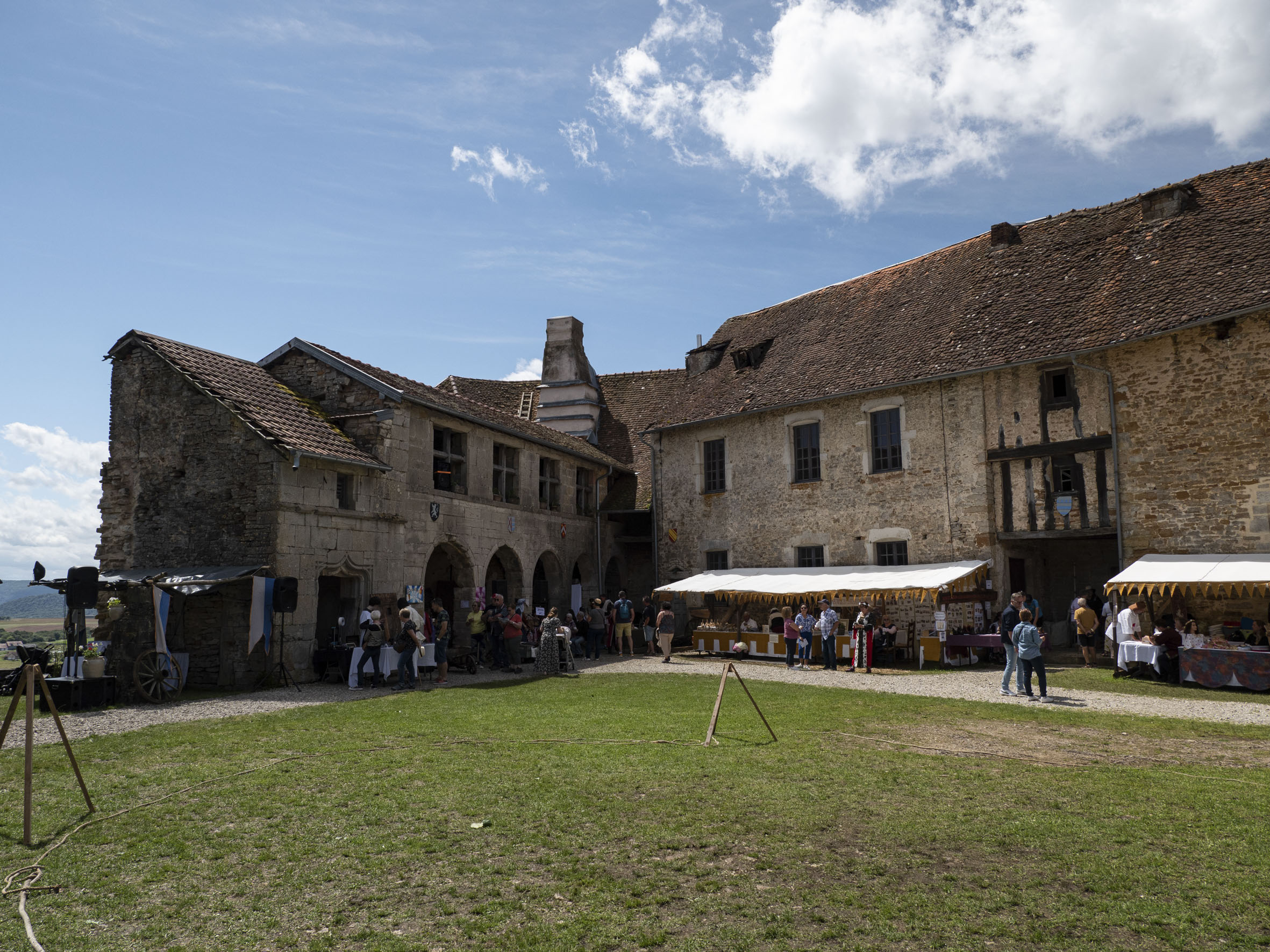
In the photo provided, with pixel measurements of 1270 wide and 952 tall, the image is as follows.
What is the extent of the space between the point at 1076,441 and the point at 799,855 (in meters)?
13.9

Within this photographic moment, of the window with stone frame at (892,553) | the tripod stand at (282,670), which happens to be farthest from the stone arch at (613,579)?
the tripod stand at (282,670)

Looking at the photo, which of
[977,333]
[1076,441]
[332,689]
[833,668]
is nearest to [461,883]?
[332,689]

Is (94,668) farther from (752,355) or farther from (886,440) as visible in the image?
(752,355)

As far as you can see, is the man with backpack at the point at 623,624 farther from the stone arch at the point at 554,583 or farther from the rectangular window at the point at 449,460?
the rectangular window at the point at 449,460

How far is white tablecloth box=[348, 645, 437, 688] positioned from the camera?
47.6 ft

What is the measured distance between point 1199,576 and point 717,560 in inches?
436

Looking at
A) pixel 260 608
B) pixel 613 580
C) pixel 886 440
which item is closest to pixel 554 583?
pixel 613 580

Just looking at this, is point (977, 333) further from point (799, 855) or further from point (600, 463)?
point (799, 855)

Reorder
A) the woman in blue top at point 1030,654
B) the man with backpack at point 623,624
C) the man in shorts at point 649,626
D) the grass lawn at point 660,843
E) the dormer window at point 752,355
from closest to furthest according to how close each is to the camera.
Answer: the grass lawn at point 660,843 → the woman in blue top at point 1030,654 → the man with backpack at point 623,624 → the man in shorts at point 649,626 → the dormer window at point 752,355

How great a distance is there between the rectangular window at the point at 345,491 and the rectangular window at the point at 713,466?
9.30m

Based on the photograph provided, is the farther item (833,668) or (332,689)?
(833,668)

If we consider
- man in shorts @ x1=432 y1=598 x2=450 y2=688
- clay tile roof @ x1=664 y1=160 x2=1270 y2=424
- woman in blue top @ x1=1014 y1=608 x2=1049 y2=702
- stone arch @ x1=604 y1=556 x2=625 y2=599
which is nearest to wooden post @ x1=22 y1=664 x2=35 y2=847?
man in shorts @ x1=432 y1=598 x2=450 y2=688

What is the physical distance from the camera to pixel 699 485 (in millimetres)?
22859

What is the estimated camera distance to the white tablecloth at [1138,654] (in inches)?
531
